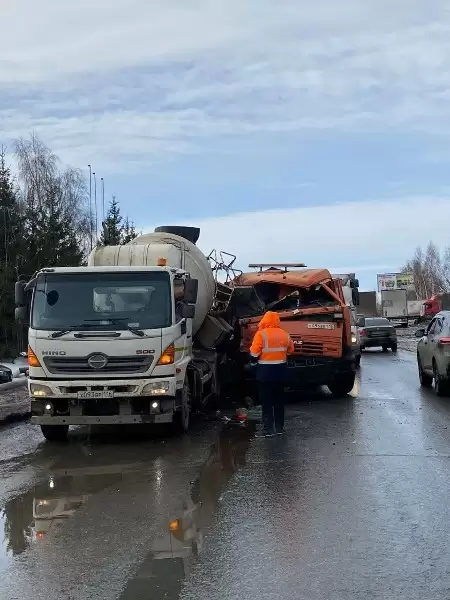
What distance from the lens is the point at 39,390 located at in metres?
10.4

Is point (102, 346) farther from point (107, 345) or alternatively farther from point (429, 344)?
point (429, 344)

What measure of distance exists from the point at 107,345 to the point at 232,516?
4.26 metres

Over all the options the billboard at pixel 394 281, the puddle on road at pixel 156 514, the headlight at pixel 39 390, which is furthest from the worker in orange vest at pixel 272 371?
the billboard at pixel 394 281

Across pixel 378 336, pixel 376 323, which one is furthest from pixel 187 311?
pixel 376 323

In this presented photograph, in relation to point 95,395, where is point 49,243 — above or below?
above

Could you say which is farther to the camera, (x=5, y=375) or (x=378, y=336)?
(x=378, y=336)

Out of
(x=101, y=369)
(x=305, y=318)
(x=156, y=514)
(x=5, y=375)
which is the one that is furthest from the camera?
(x=5, y=375)

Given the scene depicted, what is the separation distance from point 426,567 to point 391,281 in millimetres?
81458

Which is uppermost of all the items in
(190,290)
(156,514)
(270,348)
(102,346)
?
(190,290)

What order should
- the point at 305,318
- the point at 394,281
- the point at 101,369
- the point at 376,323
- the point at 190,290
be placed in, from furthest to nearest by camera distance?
the point at 394,281 → the point at 376,323 → the point at 305,318 → the point at 190,290 → the point at 101,369

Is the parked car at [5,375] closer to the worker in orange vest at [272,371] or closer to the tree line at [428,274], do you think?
the worker in orange vest at [272,371]

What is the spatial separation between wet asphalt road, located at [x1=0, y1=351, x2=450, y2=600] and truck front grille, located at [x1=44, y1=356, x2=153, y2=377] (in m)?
1.09

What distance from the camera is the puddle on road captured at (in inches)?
200

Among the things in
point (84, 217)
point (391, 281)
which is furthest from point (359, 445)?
point (391, 281)
